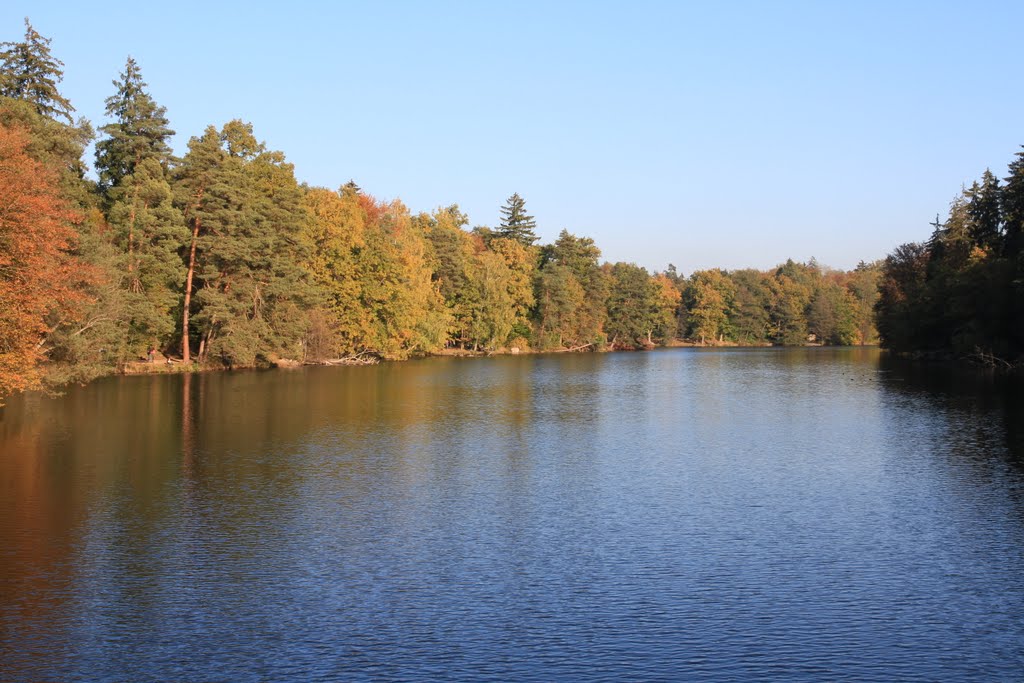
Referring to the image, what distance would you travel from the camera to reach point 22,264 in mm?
25500

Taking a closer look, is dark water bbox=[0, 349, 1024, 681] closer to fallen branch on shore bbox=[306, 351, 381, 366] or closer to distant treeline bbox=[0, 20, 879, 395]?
distant treeline bbox=[0, 20, 879, 395]

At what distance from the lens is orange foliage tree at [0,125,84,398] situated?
24812mm

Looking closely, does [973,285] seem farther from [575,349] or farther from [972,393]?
[575,349]

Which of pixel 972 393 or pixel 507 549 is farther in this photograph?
pixel 972 393

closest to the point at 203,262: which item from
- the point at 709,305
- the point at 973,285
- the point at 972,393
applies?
the point at 972,393

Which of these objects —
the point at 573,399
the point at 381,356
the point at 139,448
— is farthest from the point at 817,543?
the point at 381,356

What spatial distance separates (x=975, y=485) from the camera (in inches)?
771

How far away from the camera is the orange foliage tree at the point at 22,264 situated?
81.4 ft

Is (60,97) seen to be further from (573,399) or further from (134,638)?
(134,638)

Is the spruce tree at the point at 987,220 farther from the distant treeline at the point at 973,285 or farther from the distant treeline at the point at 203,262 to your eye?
the distant treeline at the point at 203,262

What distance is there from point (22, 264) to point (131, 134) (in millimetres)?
38572

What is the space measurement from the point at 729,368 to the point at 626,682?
62.0 m

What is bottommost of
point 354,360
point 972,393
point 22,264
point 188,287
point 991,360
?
point 972,393

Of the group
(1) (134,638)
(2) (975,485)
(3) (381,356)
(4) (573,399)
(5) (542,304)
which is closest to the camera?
(1) (134,638)
